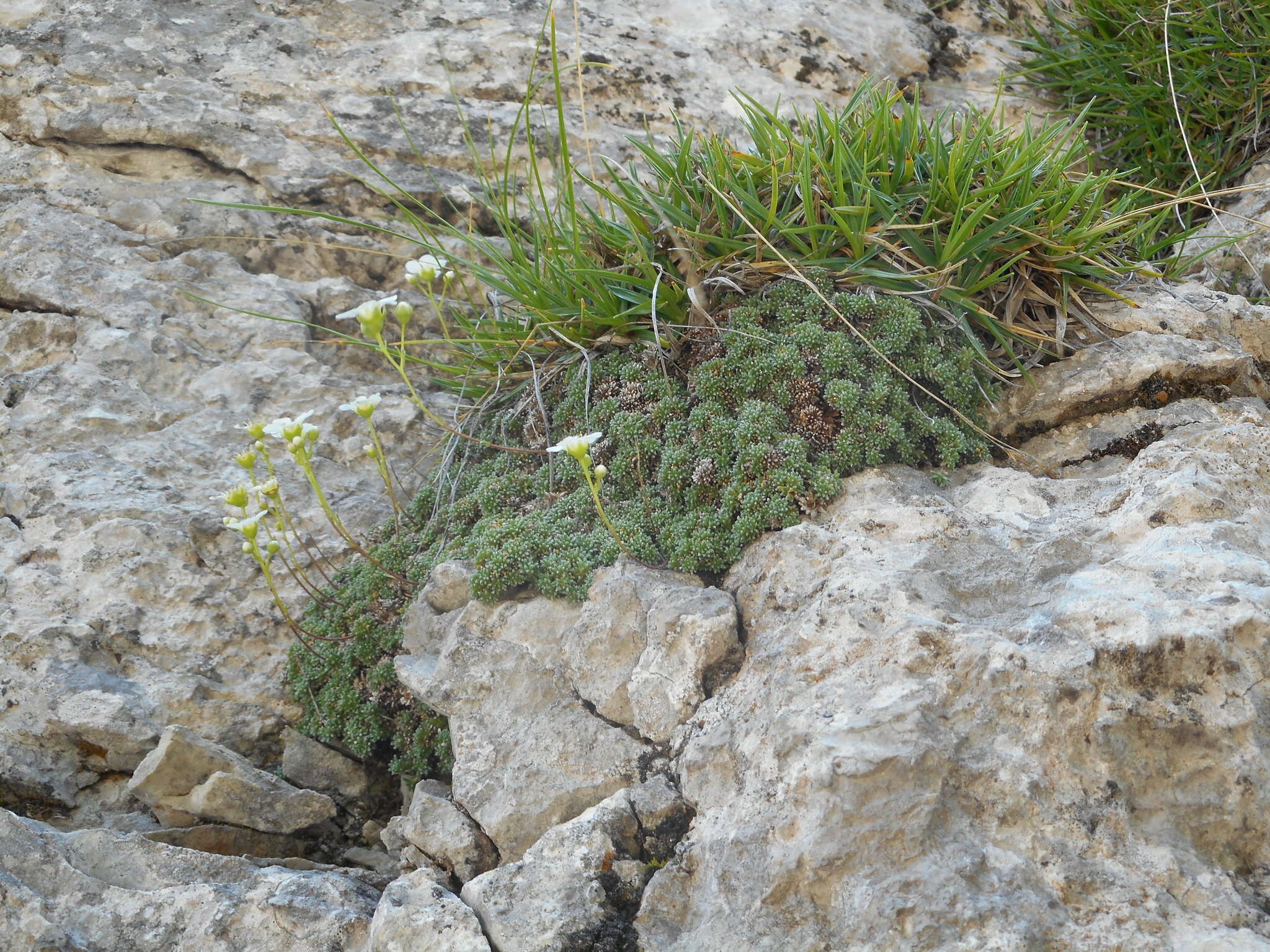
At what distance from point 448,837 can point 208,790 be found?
0.74 metres

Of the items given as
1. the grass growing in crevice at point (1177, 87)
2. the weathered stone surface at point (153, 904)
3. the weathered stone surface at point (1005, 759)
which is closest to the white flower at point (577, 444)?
the weathered stone surface at point (1005, 759)

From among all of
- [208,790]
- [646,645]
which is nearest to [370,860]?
[208,790]

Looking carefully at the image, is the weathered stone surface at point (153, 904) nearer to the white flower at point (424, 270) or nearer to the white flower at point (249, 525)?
the white flower at point (249, 525)

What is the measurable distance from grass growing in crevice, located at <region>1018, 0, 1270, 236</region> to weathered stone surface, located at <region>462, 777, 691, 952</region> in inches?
150

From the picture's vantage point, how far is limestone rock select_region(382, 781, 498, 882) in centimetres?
243

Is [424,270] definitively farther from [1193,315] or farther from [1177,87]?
[1177,87]

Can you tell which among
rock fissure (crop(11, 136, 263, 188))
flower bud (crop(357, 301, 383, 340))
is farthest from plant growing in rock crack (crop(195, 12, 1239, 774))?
rock fissure (crop(11, 136, 263, 188))

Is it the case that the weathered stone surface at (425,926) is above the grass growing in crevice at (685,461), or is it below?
below

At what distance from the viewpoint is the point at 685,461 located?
2.95m

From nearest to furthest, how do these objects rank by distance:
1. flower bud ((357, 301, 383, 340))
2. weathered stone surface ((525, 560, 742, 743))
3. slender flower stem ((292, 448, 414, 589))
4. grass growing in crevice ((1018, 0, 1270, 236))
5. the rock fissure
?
weathered stone surface ((525, 560, 742, 743)), flower bud ((357, 301, 383, 340)), slender flower stem ((292, 448, 414, 589)), the rock fissure, grass growing in crevice ((1018, 0, 1270, 236))

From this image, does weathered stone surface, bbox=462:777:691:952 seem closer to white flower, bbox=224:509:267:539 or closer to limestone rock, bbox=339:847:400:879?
limestone rock, bbox=339:847:400:879

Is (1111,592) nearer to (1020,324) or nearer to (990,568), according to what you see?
(990,568)

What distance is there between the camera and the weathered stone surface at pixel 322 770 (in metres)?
3.03

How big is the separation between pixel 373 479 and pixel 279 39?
8.37ft
